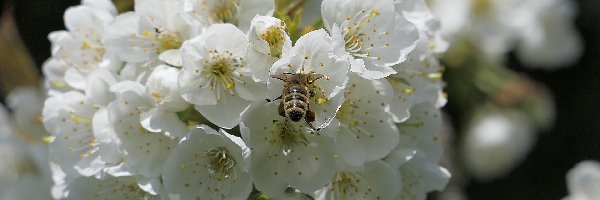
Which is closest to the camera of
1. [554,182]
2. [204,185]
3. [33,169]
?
[204,185]

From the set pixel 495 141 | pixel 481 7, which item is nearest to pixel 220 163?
pixel 481 7

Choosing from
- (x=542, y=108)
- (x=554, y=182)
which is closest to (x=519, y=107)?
(x=542, y=108)

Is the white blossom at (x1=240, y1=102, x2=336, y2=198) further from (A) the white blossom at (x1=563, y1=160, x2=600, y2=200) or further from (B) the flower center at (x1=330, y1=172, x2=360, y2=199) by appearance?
(A) the white blossom at (x1=563, y1=160, x2=600, y2=200)

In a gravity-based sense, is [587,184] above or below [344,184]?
below

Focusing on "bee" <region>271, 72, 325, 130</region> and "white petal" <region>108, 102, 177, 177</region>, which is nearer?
"bee" <region>271, 72, 325, 130</region>

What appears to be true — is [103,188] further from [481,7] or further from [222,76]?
[481,7]

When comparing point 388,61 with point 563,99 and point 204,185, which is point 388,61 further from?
point 563,99

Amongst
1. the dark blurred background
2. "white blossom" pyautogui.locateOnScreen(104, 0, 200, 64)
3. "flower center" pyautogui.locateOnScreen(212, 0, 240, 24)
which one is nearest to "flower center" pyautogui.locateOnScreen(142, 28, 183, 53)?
"white blossom" pyautogui.locateOnScreen(104, 0, 200, 64)
